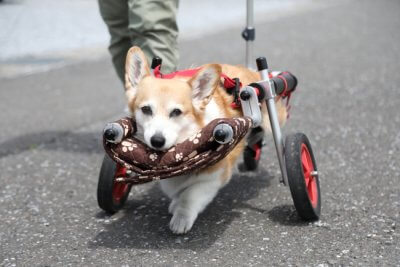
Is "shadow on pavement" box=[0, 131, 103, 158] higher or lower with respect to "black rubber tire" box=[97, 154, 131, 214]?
lower

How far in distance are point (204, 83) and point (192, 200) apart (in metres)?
0.59

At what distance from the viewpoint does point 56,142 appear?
4.98m

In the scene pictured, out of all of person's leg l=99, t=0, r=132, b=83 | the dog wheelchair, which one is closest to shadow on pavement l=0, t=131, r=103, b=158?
person's leg l=99, t=0, r=132, b=83

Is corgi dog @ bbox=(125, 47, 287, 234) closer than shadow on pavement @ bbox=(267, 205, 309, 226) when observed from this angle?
Yes

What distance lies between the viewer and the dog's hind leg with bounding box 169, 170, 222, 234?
3.08 metres

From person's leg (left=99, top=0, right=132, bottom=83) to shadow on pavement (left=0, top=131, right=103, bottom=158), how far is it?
2.58ft

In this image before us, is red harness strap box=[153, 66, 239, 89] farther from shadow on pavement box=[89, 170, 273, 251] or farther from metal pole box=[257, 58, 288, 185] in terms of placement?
shadow on pavement box=[89, 170, 273, 251]

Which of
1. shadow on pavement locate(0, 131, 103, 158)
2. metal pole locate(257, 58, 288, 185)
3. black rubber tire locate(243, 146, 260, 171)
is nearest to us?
metal pole locate(257, 58, 288, 185)

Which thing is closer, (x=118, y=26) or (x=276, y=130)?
(x=276, y=130)

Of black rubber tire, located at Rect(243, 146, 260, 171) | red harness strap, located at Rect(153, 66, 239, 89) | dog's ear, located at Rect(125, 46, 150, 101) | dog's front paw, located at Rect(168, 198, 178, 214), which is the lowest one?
black rubber tire, located at Rect(243, 146, 260, 171)

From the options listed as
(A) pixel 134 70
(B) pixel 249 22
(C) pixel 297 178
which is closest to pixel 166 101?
(A) pixel 134 70

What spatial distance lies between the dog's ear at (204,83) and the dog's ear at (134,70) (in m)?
0.26

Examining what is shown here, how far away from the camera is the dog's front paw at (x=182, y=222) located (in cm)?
309

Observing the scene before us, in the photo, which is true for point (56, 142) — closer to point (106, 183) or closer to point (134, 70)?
point (106, 183)
